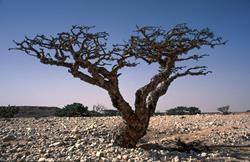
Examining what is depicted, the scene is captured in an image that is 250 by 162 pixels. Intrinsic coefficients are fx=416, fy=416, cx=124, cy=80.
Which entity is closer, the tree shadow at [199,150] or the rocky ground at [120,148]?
the rocky ground at [120,148]

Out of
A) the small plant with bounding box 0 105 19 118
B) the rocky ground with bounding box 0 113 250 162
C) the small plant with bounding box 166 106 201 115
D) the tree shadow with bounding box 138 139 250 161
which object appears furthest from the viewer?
the small plant with bounding box 166 106 201 115

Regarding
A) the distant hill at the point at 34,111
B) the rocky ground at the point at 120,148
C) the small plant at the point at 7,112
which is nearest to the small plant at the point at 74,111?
the small plant at the point at 7,112

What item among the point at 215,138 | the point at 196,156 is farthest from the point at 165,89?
the point at 215,138

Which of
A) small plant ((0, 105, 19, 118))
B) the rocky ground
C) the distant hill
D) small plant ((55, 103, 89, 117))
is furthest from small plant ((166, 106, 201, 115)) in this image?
the rocky ground

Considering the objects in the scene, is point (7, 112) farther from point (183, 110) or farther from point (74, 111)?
point (183, 110)

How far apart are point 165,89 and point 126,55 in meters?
1.44

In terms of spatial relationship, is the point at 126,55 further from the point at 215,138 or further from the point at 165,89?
the point at 215,138

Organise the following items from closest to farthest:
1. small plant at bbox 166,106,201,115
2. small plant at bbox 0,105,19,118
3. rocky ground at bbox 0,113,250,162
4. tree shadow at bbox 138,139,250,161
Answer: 1. rocky ground at bbox 0,113,250,162
2. tree shadow at bbox 138,139,250,161
3. small plant at bbox 0,105,19,118
4. small plant at bbox 166,106,201,115

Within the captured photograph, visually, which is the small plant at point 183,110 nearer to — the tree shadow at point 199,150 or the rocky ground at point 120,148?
the rocky ground at point 120,148

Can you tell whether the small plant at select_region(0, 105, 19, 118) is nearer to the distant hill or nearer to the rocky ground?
the distant hill

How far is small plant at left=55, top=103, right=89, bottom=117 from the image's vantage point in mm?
24781

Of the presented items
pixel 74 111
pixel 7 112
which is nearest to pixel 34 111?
pixel 7 112

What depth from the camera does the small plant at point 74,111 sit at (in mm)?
24781

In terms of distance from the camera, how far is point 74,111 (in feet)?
81.7
